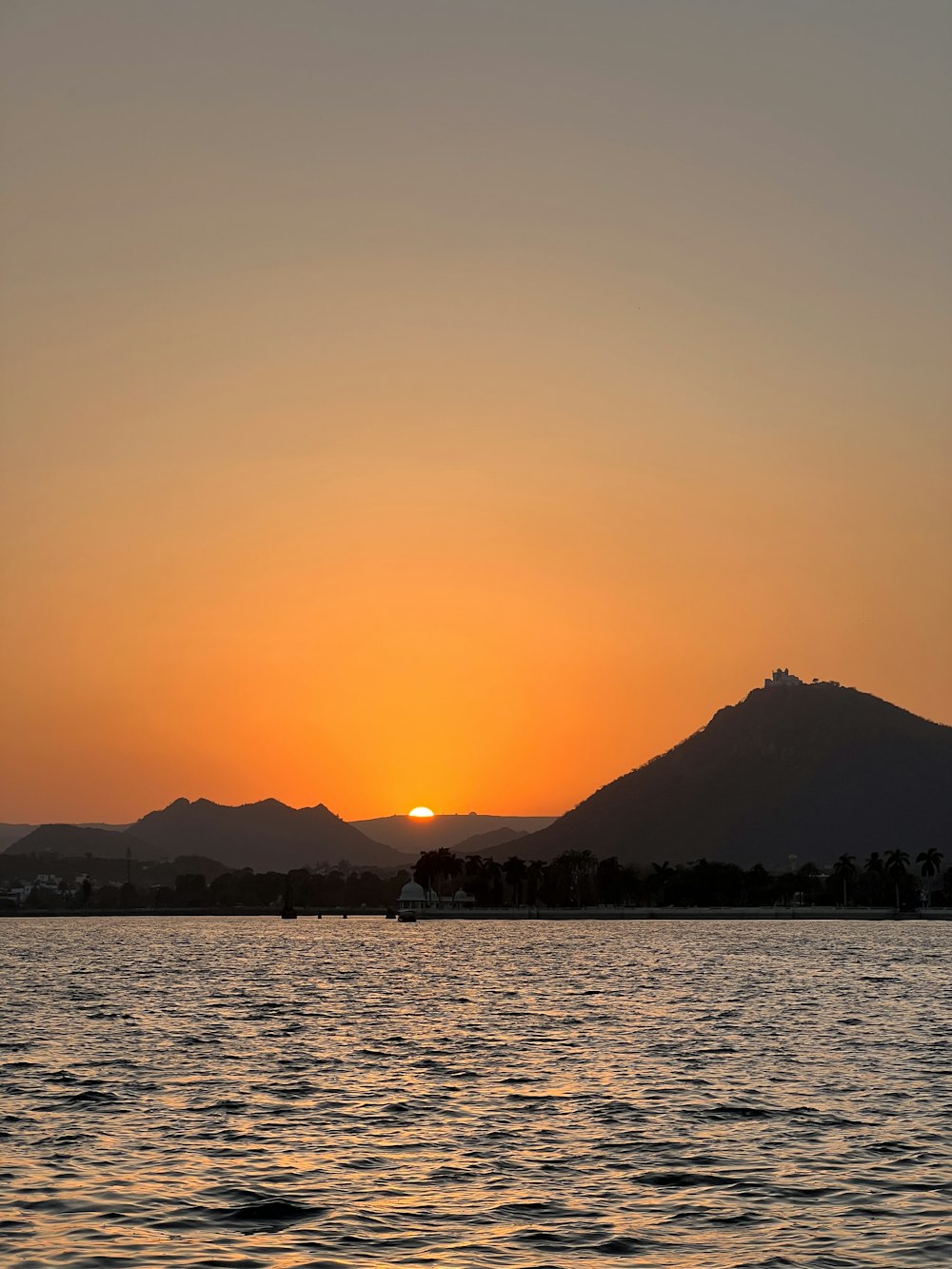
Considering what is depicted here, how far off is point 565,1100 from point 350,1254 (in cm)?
2295

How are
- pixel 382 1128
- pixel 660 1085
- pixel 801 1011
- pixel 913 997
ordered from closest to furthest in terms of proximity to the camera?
pixel 382 1128, pixel 660 1085, pixel 801 1011, pixel 913 997

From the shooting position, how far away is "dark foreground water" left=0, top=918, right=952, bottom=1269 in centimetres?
2980

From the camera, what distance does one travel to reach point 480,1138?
42469 mm

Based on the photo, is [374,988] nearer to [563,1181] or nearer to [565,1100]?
[565,1100]

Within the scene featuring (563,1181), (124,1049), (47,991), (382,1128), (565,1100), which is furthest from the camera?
(47,991)

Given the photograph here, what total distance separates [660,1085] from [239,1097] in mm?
14913

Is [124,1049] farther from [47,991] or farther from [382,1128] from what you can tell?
[47,991]

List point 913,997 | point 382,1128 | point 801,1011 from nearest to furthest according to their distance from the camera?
point 382,1128 < point 801,1011 < point 913,997


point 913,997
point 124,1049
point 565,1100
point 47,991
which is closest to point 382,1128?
point 565,1100

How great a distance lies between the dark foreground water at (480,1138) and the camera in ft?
97.8

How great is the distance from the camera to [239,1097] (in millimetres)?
51656

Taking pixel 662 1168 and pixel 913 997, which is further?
pixel 913 997

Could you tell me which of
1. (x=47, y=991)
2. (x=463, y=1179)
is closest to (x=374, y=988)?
(x=47, y=991)

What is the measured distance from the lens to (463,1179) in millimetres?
36125
